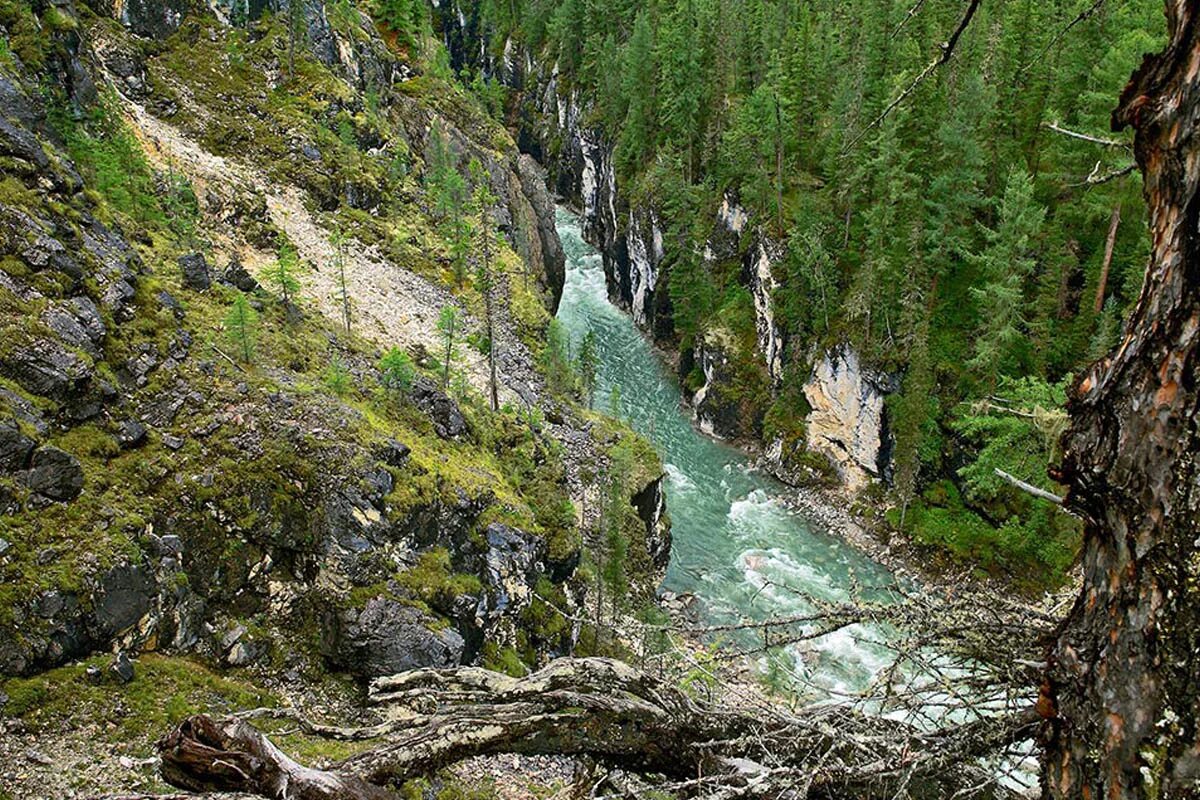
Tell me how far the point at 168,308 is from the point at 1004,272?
32.6m

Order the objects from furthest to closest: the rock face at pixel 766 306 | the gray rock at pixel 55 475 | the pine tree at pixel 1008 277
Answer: the rock face at pixel 766 306, the pine tree at pixel 1008 277, the gray rock at pixel 55 475

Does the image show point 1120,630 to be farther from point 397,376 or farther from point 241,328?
point 397,376

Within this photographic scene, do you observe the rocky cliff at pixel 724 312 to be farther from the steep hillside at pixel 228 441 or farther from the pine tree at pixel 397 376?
the pine tree at pixel 397 376

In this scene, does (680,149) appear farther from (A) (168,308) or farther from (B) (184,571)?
(B) (184,571)

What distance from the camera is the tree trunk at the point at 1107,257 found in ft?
101

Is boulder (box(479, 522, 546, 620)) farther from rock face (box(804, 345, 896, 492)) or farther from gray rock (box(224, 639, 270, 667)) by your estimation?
rock face (box(804, 345, 896, 492))

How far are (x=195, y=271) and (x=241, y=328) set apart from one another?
457cm

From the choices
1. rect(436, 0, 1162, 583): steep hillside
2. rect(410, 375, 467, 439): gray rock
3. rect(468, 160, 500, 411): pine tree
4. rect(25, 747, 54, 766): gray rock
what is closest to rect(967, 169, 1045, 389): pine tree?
rect(436, 0, 1162, 583): steep hillside

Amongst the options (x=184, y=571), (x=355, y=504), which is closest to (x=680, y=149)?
(x=355, y=504)

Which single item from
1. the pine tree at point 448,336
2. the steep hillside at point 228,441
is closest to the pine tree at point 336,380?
the steep hillside at point 228,441

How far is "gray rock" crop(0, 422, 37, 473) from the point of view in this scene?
12656mm

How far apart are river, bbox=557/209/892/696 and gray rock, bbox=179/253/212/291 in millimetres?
18936

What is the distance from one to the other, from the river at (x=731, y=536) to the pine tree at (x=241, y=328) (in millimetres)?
15965

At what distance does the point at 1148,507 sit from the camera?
81.0 inches
